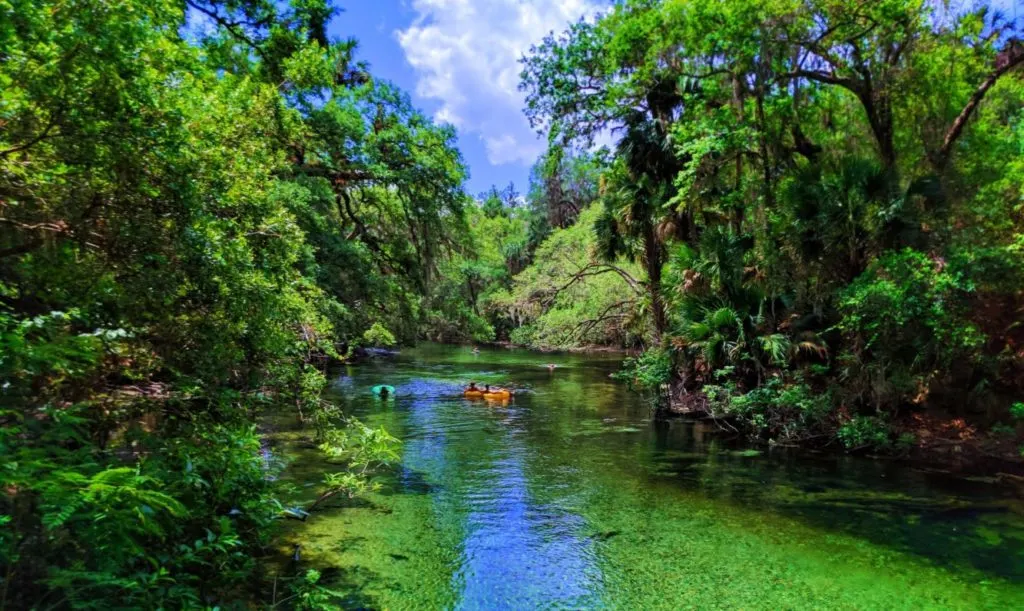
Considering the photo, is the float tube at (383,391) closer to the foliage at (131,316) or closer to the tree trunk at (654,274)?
the tree trunk at (654,274)

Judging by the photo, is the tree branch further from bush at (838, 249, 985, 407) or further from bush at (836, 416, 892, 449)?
bush at (836, 416, 892, 449)

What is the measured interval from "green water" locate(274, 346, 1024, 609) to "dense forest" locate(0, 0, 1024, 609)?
1.07 metres

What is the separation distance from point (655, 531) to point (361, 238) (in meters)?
12.4

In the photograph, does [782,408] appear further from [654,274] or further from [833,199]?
[654,274]

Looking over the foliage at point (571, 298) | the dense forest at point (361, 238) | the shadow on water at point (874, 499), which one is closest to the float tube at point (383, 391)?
the dense forest at point (361, 238)

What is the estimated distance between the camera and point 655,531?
279 inches

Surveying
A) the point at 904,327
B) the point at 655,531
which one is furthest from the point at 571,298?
the point at 655,531

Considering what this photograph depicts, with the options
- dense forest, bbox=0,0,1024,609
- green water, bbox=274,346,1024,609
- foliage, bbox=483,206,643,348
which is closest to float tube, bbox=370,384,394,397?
dense forest, bbox=0,0,1024,609

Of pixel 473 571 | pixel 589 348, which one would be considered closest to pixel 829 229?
pixel 473 571

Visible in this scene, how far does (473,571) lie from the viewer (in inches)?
231

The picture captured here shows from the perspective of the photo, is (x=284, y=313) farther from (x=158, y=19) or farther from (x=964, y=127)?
(x=964, y=127)

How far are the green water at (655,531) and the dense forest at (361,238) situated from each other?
3.51ft

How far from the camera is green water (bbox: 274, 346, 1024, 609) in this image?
544 centimetres

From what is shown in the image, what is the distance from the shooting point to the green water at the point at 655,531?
17.9 feet
